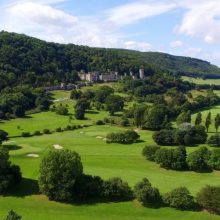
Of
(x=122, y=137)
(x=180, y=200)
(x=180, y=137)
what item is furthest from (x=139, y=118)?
(x=180, y=200)

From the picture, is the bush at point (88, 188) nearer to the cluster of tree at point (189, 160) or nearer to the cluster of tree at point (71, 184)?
the cluster of tree at point (71, 184)

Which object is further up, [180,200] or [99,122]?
[99,122]

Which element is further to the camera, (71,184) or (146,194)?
(71,184)

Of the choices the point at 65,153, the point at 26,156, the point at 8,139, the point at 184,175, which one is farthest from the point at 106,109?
the point at 65,153

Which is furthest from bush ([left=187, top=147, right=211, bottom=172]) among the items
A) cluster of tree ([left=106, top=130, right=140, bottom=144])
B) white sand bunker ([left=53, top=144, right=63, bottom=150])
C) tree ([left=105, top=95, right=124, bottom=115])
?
tree ([left=105, top=95, right=124, bottom=115])

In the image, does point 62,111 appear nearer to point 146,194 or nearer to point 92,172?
point 92,172

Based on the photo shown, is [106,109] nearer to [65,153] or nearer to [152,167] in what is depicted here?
[152,167]
